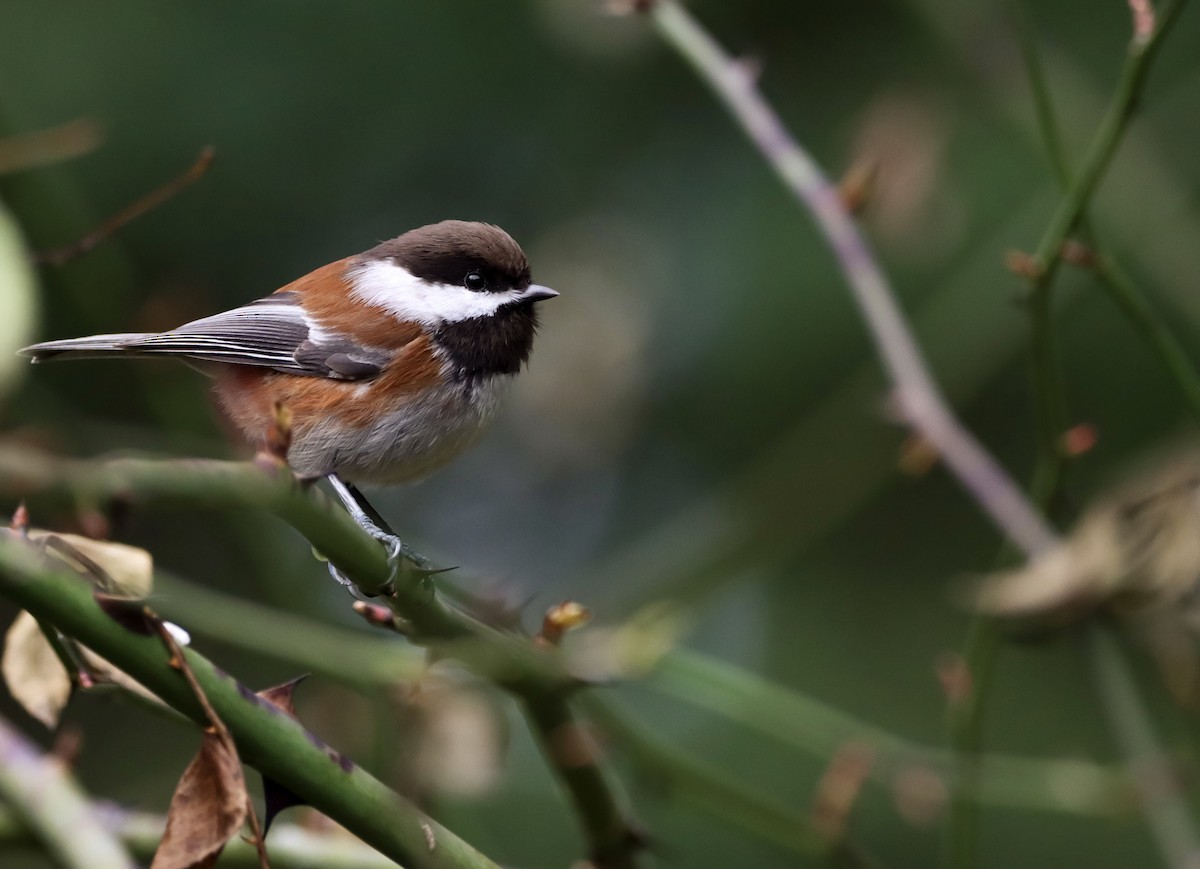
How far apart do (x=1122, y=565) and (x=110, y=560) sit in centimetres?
156

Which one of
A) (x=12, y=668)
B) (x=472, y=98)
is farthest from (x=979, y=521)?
(x=12, y=668)

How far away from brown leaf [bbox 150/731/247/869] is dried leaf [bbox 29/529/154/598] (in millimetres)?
154

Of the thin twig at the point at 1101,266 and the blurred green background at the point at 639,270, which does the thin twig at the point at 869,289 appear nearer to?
the thin twig at the point at 1101,266

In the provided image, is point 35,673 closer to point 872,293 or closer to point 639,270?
point 872,293

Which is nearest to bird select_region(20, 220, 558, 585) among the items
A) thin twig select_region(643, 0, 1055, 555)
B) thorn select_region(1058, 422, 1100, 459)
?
thin twig select_region(643, 0, 1055, 555)

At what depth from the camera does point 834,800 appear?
78.7 inches

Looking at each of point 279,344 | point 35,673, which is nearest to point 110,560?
point 35,673

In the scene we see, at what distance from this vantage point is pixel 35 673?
127 cm

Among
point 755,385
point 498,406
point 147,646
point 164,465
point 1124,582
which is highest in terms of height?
point 164,465

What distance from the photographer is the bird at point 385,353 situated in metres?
2.23

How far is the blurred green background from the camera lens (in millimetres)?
4324

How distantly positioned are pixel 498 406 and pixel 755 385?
2.97 m

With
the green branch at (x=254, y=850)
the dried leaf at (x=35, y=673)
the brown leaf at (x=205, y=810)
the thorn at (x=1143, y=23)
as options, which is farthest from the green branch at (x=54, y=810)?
the thorn at (x=1143, y=23)

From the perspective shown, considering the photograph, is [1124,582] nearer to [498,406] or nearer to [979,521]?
[498,406]
